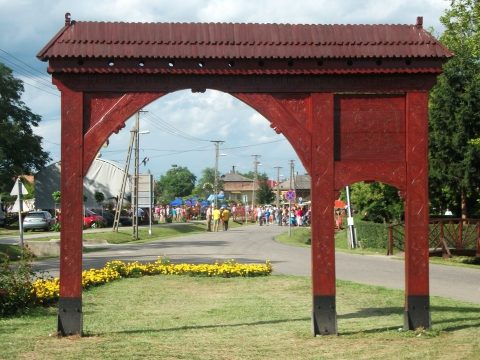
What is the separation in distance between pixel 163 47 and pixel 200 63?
1.64ft

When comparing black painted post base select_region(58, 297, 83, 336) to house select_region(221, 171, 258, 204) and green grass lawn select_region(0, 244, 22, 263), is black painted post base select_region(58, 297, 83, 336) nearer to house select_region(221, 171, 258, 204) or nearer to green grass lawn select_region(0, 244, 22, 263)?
green grass lawn select_region(0, 244, 22, 263)

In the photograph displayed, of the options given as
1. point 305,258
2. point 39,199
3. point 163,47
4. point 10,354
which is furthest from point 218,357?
point 39,199

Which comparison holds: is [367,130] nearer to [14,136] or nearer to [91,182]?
[14,136]

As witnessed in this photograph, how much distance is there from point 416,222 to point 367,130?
132 cm

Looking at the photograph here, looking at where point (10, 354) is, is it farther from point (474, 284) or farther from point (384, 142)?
point (474, 284)

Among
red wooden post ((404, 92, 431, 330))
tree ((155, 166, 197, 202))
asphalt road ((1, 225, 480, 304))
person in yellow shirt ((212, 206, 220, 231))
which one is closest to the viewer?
red wooden post ((404, 92, 431, 330))

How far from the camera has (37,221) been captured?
168 feet

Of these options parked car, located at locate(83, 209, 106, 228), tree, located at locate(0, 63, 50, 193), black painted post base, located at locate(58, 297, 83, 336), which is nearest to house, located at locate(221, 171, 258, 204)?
tree, located at locate(0, 63, 50, 193)

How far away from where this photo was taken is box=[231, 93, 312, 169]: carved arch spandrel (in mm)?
9461

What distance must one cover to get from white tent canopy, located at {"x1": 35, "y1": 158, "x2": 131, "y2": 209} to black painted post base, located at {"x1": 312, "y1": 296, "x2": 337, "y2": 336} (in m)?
59.2

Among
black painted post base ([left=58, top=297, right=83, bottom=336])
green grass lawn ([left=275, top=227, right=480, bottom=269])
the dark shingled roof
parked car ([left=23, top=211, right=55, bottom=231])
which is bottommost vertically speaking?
green grass lawn ([left=275, top=227, right=480, bottom=269])

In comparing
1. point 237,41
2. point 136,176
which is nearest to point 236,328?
point 237,41

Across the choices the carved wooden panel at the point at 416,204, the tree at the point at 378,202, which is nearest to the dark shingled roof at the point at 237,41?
the carved wooden panel at the point at 416,204

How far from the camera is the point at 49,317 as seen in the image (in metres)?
11.6
